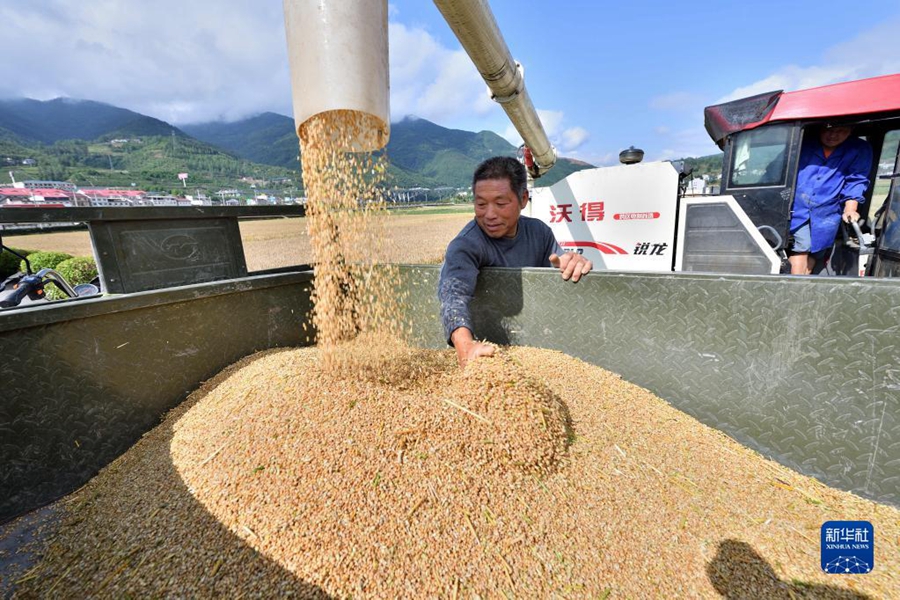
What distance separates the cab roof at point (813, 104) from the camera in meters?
3.01

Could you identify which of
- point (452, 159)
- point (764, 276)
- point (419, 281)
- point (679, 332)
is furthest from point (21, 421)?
point (452, 159)

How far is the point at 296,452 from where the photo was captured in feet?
4.30

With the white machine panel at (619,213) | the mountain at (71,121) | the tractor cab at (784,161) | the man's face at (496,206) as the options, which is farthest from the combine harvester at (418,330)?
the mountain at (71,121)

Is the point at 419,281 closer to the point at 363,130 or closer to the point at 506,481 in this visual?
the point at 363,130

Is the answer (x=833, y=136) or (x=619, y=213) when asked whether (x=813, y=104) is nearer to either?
(x=833, y=136)

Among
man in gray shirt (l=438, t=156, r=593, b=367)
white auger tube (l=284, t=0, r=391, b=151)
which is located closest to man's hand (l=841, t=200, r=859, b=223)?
man in gray shirt (l=438, t=156, r=593, b=367)

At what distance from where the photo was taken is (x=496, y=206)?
2.21 meters

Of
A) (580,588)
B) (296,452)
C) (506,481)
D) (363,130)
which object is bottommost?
(580,588)

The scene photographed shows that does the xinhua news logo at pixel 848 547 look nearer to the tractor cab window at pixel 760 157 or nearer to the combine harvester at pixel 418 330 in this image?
the combine harvester at pixel 418 330

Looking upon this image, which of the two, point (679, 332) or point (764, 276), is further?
point (679, 332)

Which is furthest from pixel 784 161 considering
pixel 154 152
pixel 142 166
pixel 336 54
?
pixel 154 152

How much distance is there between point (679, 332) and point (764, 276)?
1.27 ft

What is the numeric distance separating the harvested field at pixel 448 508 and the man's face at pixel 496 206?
981mm

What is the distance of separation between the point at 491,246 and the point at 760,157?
3030mm
